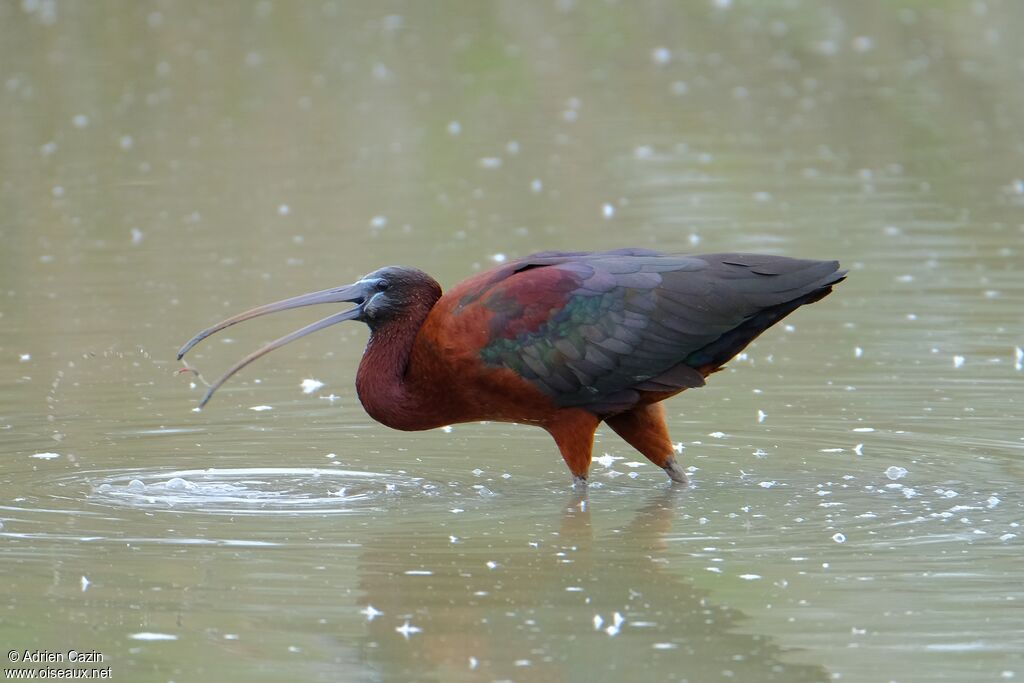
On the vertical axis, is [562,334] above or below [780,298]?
below

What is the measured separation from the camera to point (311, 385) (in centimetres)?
952

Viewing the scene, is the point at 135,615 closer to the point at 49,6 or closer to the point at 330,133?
the point at 330,133

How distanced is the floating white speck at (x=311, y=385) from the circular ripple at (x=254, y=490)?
166 centimetres

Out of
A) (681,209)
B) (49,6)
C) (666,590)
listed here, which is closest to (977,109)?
(681,209)

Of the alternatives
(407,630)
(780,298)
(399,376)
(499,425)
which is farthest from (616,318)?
(407,630)

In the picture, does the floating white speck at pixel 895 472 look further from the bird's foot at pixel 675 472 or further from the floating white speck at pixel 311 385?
the floating white speck at pixel 311 385

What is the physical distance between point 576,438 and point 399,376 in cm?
79

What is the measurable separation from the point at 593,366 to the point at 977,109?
1217cm

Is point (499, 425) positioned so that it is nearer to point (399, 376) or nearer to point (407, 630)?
point (399, 376)

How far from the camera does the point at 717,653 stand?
550 cm

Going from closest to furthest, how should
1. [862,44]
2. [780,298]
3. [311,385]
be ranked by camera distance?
[780,298], [311,385], [862,44]

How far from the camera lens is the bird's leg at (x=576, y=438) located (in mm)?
7430

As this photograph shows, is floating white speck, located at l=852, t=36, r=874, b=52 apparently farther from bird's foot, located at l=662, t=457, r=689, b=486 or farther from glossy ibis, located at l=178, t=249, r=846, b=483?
bird's foot, located at l=662, t=457, r=689, b=486

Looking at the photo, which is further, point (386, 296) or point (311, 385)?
point (311, 385)
